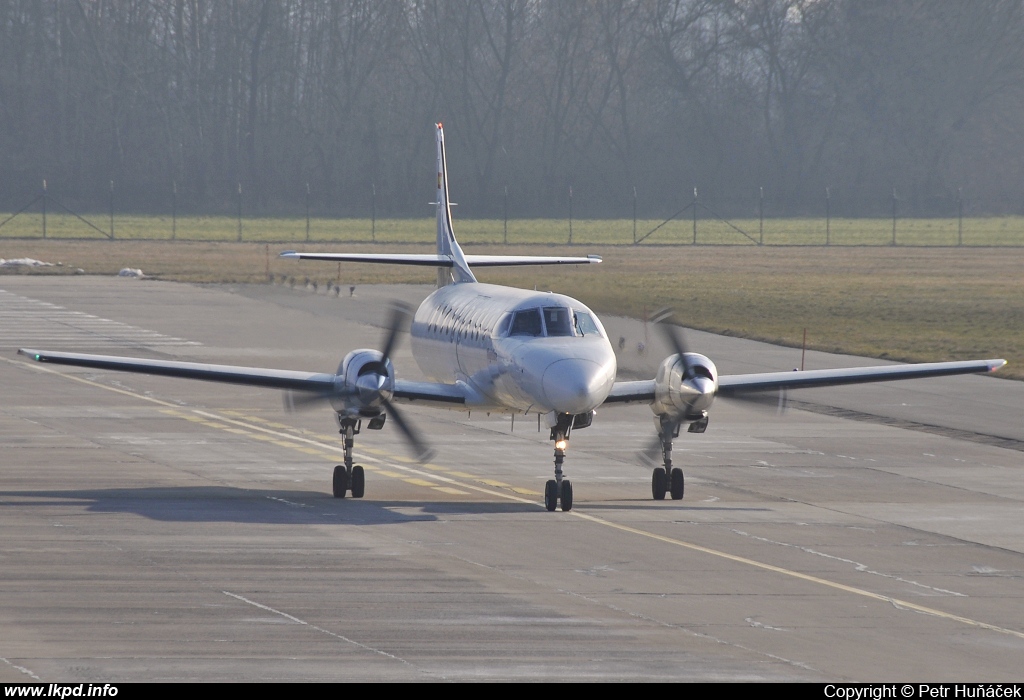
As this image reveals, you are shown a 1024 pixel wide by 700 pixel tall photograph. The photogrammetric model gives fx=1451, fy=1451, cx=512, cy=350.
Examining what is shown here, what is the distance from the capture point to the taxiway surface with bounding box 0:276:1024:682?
39.2 ft

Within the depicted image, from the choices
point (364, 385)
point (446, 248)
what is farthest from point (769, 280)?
point (364, 385)

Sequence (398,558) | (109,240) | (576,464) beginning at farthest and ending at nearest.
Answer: (109,240)
(576,464)
(398,558)

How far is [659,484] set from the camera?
2012cm

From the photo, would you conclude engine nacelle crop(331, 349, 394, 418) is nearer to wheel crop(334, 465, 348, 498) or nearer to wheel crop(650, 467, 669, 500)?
wheel crop(334, 465, 348, 498)

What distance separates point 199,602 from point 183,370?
23.0ft

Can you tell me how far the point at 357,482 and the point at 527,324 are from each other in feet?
10.5

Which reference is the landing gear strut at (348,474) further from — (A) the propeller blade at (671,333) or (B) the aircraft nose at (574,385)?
(A) the propeller blade at (671,333)

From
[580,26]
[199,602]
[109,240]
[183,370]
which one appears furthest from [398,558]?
[580,26]

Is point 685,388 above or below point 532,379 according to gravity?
below

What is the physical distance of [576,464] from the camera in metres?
23.2

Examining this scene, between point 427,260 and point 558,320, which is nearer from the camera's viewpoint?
point 558,320

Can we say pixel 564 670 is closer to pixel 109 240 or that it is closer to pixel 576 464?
pixel 576 464

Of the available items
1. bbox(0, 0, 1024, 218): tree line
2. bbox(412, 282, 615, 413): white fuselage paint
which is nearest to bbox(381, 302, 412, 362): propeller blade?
bbox(412, 282, 615, 413): white fuselage paint

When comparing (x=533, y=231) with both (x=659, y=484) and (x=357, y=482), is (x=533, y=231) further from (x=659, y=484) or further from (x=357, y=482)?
(x=357, y=482)
